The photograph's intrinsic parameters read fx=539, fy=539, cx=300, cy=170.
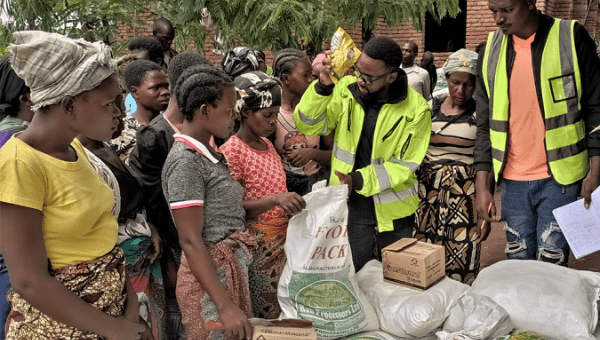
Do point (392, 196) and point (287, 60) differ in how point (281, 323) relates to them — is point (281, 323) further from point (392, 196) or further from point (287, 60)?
point (287, 60)

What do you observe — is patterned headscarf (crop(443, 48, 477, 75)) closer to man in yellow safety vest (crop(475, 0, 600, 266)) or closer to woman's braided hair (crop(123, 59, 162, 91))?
man in yellow safety vest (crop(475, 0, 600, 266))

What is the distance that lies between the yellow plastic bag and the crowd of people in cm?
6

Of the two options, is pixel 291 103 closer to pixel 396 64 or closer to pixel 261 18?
pixel 396 64

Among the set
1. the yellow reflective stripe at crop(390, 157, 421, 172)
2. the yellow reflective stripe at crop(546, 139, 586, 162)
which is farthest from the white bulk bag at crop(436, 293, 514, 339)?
the yellow reflective stripe at crop(546, 139, 586, 162)

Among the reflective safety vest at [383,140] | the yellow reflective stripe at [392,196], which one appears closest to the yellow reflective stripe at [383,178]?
the reflective safety vest at [383,140]

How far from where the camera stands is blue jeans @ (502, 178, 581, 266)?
271 cm

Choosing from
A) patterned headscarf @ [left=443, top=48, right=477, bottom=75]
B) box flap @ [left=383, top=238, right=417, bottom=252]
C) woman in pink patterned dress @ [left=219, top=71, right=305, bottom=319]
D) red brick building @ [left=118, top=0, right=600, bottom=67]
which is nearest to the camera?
woman in pink patterned dress @ [left=219, top=71, right=305, bottom=319]

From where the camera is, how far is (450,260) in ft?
10.8

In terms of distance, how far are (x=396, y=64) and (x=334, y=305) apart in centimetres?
125

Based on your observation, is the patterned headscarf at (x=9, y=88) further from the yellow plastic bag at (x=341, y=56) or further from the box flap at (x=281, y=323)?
the yellow plastic bag at (x=341, y=56)

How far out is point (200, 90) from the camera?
2043 mm

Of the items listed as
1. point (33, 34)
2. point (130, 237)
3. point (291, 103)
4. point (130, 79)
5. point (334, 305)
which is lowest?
point (334, 305)

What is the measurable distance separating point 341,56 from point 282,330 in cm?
145

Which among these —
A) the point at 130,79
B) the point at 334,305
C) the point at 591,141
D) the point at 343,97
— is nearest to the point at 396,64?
the point at 343,97
